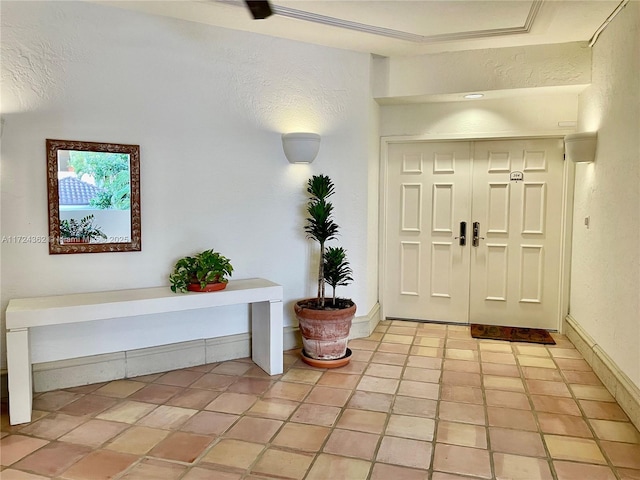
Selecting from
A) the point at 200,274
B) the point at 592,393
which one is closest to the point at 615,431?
the point at 592,393

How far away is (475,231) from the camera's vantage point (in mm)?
4488

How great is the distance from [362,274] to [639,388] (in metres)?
2.18

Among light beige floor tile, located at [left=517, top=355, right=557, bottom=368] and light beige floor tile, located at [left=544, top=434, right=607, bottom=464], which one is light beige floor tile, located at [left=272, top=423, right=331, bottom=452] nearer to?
light beige floor tile, located at [left=544, top=434, right=607, bottom=464]

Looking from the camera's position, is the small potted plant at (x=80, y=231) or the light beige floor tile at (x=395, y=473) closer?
the light beige floor tile at (x=395, y=473)

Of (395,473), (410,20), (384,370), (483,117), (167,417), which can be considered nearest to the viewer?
(395,473)

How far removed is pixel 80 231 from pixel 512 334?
3.77 metres

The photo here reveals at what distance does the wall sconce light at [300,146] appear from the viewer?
3.56 m

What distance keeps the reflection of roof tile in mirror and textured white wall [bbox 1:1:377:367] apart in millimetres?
120

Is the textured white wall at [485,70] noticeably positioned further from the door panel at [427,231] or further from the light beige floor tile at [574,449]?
the light beige floor tile at [574,449]

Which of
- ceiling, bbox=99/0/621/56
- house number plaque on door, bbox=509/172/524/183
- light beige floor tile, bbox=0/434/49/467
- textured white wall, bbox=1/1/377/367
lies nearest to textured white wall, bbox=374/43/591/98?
ceiling, bbox=99/0/621/56

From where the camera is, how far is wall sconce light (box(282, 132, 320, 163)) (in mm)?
3564

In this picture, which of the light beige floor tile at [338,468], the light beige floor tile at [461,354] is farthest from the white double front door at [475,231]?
the light beige floor tile at [338,468]

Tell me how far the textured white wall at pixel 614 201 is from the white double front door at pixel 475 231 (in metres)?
0.44

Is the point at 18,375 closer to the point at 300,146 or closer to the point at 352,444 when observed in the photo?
the point at 352,444
